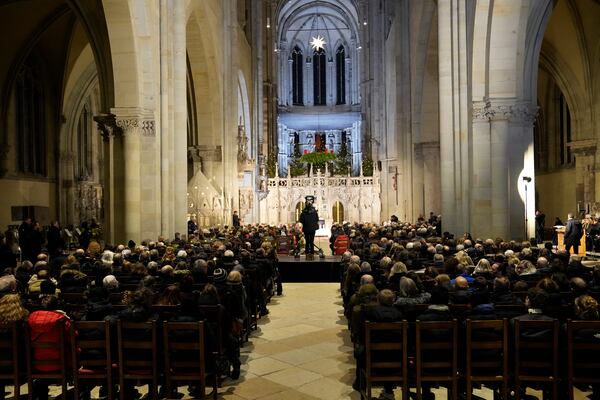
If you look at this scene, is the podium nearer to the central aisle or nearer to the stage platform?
the stage platform

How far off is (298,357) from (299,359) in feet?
0.36

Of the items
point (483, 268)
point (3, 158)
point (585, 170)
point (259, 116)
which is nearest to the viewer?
point (483, 268)

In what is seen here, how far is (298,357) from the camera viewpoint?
8.19 m

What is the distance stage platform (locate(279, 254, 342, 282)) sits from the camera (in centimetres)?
1650

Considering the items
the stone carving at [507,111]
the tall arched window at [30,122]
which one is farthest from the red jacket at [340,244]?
the tall arched window at [30,122]

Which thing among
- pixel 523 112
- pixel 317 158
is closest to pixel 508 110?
pixel 523 112

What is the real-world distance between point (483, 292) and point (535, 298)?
851mm

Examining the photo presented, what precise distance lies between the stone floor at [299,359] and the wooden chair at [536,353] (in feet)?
3.70

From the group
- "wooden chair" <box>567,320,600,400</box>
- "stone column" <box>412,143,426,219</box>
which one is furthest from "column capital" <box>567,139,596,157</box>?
"wooden chair" <box>567,320,600,400</box>

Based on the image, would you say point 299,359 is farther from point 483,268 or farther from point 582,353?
point 582,353

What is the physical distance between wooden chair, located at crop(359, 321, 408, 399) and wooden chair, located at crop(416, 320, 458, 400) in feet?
0.45

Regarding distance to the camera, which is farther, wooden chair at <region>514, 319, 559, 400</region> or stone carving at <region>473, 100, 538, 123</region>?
stone carving at <region>473, 100, 538, 123</region>

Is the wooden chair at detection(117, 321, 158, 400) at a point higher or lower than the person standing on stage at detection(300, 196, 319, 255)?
lower

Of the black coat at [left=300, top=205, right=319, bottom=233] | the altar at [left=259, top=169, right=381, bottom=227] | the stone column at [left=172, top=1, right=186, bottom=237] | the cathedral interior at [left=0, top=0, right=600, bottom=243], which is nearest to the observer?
the cathedral interior at [left=0, top=0, right=600, bottom=243]
